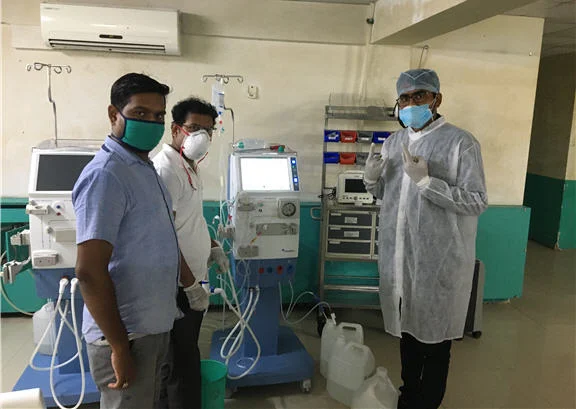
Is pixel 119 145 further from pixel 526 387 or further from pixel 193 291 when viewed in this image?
pixel 526 387

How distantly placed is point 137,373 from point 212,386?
78cm

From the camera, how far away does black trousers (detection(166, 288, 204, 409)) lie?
6.03ft

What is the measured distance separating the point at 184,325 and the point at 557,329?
3087mm

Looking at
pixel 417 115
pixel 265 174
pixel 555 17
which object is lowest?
pixel 265 174

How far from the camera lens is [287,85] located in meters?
3.38

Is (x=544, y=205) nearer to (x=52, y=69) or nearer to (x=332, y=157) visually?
(x=332, y=157)

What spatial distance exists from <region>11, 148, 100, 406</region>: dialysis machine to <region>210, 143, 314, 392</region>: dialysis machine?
752mm

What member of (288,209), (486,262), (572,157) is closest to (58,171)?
(288,209)

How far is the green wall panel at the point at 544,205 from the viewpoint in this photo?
5457 millimetres

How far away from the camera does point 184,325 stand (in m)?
1.84

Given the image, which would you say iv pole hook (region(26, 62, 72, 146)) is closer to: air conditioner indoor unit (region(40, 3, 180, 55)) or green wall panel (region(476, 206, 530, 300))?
air conditioner indoor unit (region(40, 3, 180, 55))

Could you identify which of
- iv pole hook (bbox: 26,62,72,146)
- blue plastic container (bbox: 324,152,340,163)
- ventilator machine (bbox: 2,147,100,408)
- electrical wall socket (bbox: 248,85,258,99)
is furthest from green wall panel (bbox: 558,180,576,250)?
iv pole hook (bbox: 26,62,72,146)

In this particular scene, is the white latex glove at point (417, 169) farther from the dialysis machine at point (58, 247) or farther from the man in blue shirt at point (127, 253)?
the dialysis machine at point (58, 247)

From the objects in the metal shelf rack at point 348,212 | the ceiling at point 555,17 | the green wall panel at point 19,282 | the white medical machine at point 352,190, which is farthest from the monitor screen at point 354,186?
the green wall panel at point 19,282
